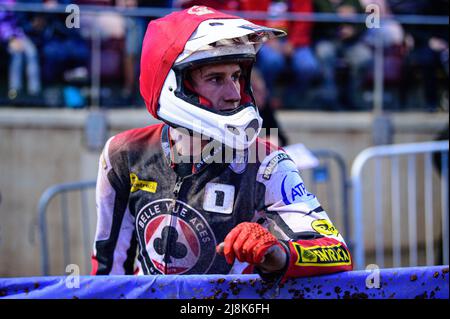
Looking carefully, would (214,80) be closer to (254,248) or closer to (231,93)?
(231,93)

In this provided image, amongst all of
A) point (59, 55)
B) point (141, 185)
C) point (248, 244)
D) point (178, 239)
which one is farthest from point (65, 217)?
point (248, 244)

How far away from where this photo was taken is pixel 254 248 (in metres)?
2.20

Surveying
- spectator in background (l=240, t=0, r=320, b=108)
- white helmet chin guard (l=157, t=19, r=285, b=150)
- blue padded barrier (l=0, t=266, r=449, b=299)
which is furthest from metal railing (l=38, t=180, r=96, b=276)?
blue padded barrier (l=0, t=266, r=449, b=299)

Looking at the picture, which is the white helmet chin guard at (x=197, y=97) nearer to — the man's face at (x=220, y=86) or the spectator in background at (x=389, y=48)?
the man's face at (x=220, y=86)

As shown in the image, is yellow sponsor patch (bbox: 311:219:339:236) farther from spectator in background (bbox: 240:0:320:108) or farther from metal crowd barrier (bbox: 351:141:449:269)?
spectator in background (bbox: 240:0:320:108)

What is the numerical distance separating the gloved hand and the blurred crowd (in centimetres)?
517

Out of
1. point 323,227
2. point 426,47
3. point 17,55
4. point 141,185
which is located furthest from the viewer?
point 426,47

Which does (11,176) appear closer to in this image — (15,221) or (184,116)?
(15,221)

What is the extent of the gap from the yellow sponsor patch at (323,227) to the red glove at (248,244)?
39 centimetres

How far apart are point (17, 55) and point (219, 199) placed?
5.18 meters

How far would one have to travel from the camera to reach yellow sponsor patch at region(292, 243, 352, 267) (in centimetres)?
238

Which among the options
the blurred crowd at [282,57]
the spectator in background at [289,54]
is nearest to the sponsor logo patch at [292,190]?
the blurred crowd at [282,57]
